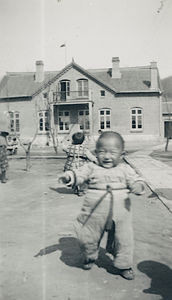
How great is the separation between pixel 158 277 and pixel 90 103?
3316 centimetres

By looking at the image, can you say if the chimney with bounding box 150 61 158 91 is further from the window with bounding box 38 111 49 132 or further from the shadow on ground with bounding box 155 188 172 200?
the shadow on ground with bounding box 155 188 172 200

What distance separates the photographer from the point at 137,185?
3.70 meters

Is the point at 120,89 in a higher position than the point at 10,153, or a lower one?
higher

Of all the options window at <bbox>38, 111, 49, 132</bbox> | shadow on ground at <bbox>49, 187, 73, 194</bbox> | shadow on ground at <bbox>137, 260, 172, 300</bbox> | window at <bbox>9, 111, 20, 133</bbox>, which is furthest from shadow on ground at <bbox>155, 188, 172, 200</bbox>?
window at <bbox>9, 111, 20, 133</bbox>

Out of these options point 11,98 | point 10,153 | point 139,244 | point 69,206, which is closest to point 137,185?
point 139,244

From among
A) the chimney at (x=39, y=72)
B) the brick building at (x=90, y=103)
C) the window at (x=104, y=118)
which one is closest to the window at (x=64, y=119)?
the brick building at (x=90, y=103)

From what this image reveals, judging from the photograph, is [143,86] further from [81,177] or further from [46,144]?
[81,177]

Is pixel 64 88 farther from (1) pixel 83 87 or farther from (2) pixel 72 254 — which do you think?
(2) pixel 72 254

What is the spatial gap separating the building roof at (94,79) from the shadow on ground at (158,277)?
33.3 metres

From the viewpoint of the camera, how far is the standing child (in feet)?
12.0

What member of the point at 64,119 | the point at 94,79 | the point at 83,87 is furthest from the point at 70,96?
the point at 94,79

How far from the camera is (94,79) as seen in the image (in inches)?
1459

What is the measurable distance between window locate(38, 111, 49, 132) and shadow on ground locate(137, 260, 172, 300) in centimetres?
3491

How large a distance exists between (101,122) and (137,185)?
112 feet
